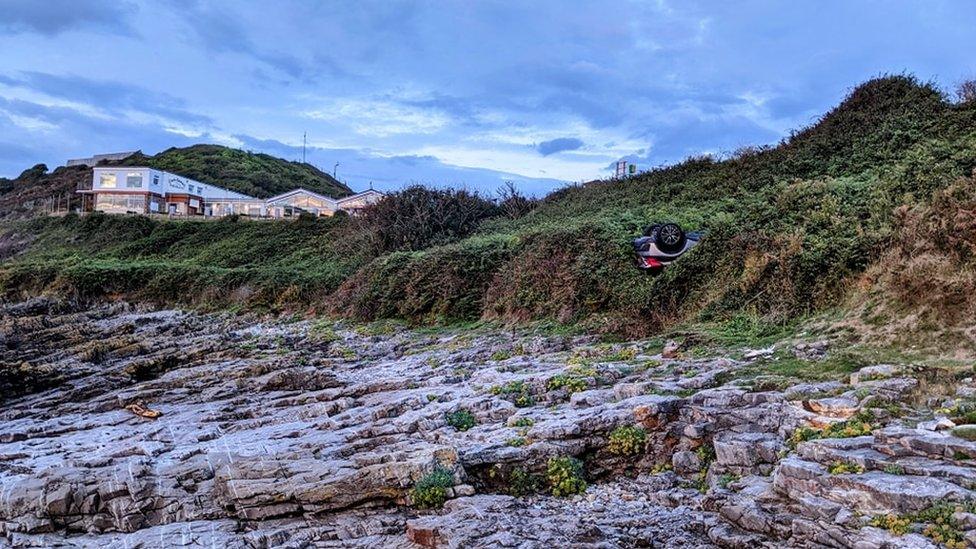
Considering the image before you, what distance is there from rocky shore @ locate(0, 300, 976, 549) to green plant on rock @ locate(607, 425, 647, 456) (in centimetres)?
2

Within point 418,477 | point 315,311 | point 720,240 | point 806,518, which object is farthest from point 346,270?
point 806,518

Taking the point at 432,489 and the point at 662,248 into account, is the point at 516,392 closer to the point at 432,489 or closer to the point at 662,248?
the point at 432,489

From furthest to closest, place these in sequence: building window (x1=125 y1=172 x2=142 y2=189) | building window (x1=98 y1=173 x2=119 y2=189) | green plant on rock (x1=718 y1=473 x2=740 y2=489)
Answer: building window (x1=98 y1=173 x2=119 y2=189)
building window (x1=125 y1=172 x2=142 y2=189)
green plant on rock (x1=718 y1=473 x2=740 y2=489)

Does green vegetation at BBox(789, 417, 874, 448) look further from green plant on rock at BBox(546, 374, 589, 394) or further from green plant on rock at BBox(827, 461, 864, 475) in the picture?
green plant on rock at BBox(546, 374, 589, 394)

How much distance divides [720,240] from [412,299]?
422 inches

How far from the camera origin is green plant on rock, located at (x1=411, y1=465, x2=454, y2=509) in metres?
8.08

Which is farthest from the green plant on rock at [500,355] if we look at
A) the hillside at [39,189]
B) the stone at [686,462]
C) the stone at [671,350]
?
the hillside at [39,189]

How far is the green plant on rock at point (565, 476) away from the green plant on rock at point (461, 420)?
1956 mm

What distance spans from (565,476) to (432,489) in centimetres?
171

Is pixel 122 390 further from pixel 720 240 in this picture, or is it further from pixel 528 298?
pixel 720 240

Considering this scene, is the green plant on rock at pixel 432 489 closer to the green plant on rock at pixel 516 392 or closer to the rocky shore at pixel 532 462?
the rocky shore at pixel 532 462

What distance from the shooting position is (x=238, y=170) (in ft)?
316

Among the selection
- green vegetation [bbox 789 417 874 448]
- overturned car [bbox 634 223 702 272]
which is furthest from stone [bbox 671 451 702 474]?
overturned car [bbox 634 223 702 272]

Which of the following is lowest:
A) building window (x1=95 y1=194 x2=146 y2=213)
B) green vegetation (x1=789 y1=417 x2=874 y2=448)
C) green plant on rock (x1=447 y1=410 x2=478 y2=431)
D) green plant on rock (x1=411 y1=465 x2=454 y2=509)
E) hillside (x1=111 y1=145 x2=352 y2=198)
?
green plant on rock (x1=411 y1=465 x2=454 y2=509)
